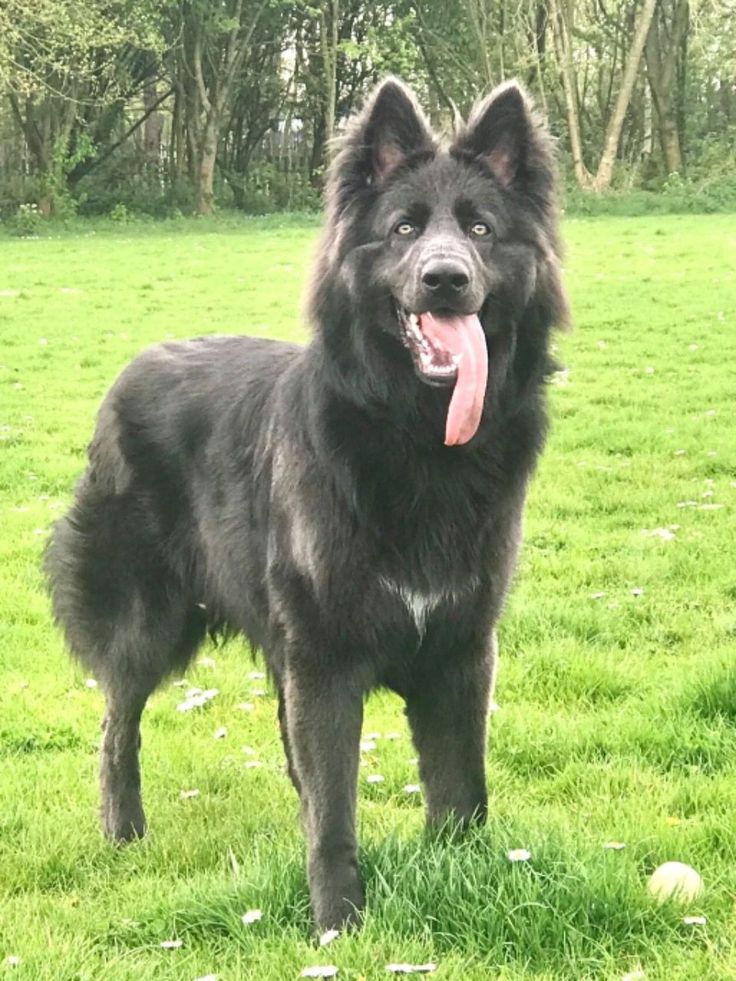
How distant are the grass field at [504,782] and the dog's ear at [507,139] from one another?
13.9 inches

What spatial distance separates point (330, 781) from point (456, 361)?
1.27m

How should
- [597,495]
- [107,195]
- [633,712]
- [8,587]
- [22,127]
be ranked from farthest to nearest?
[107,195] → [22,127] → [597,495] → [8,587] → [633,712]

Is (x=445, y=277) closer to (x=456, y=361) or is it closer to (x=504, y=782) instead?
(x=456, y=361)

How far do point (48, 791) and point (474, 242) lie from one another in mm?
2676

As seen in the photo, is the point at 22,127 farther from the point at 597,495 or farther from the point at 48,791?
the point at 48,791

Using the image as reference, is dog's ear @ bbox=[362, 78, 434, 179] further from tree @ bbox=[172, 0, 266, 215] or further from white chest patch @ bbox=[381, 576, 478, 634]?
tree @ bbox=[172, 0, 266, 215]

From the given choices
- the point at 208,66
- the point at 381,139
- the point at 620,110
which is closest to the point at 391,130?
the point at 381,139

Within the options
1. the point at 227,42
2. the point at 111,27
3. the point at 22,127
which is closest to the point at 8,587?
the point at 111,27

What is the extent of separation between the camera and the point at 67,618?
454 cm

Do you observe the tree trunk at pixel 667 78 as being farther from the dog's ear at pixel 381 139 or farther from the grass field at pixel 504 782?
the dog's ear at pixel 381 139

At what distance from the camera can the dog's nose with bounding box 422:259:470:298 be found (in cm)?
307

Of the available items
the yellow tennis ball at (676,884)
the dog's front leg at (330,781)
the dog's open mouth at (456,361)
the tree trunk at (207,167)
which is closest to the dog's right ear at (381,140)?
the dog's open mouth at (456,361)

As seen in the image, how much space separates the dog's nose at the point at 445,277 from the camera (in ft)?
10.1

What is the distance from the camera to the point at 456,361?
10.5 ft
